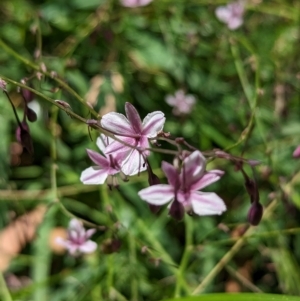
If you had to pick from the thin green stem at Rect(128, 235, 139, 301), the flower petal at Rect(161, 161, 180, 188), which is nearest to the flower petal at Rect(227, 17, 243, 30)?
the thin green stem at Rect(128, 235, 139, 301)

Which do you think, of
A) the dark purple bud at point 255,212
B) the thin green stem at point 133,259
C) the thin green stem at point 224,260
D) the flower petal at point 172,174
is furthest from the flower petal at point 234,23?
the flower petal at point 172,174

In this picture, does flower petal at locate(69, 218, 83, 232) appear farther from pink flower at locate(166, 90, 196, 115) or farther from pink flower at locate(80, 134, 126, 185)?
pink flower at locate(166, 90, 196, 115)

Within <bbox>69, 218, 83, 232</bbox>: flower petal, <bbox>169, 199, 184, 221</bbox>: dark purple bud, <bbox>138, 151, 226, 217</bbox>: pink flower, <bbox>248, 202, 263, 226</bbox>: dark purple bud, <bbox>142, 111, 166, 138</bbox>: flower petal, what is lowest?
<bbox>69, 218, 83, 232</bbox>: flower petal

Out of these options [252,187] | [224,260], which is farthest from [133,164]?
[224,260]

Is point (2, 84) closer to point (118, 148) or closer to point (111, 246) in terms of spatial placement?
point (118, 148)

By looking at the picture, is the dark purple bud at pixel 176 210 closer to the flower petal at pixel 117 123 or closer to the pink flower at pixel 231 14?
the flower petal at pixel 117 123

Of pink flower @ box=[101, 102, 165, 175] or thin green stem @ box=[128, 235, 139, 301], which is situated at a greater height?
pink flower @ box=[101, 102, 165, 175]

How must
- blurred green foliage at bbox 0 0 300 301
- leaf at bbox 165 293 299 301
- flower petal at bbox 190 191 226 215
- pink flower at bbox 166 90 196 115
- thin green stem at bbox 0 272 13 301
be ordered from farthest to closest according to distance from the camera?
pink flower at bbox 166 90 196 115 < blurred green foliage at bbox 0 0 300 301 < thin green stem at bbox 0 272 13 301 < leaf at bbox 165 293 299 301 < flower petal at bbox 190 191 226 215
